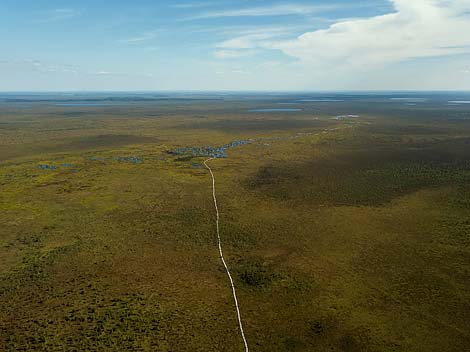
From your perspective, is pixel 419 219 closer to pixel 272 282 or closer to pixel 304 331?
pixel 272 282

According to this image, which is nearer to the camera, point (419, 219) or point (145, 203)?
point (419, 219)

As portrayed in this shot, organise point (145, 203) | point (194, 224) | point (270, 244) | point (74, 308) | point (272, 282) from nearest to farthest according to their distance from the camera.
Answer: point (74, 308), point (272, 282), point (270, 244), point (194, 224), point (145, 203)

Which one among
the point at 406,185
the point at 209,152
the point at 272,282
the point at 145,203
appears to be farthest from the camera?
the point at 209,152

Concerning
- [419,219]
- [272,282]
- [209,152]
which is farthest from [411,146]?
[272,282]

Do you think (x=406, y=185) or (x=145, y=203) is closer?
(x=145, y=203)

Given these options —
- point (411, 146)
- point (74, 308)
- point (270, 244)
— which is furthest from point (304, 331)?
point (411, 146)

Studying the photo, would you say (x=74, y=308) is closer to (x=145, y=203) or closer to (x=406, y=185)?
(x=145, y=203)
